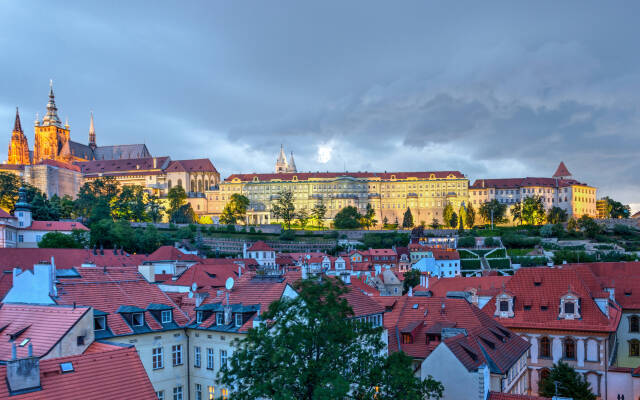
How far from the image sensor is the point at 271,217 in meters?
178

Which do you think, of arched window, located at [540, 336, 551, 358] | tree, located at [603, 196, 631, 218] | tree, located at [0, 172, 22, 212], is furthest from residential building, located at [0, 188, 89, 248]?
tree, located at [603, 196, 631, 218]

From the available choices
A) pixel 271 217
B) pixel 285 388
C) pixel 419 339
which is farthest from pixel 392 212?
pixel 285 388

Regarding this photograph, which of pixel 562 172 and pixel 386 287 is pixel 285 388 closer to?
pixel 386 287

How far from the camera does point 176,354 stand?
24172 mm

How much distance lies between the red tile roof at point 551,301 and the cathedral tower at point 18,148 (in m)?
173

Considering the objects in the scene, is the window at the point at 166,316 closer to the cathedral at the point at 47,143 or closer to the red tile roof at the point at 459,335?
the red tile roof at the point at 459,335

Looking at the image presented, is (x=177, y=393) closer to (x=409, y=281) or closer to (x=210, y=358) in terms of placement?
(x=210, y=358)

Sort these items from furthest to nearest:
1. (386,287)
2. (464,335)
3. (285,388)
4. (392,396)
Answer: (386,287), (464,335), (392,396), (285,388)

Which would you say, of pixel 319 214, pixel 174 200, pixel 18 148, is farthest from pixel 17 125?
pixel 319 214

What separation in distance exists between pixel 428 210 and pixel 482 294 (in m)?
151

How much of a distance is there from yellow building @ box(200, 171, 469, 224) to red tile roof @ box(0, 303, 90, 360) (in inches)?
6336

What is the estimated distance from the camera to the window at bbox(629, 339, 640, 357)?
3268cm

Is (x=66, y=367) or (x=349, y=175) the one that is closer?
(x=66, y=367)

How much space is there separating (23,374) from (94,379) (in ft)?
5.93
